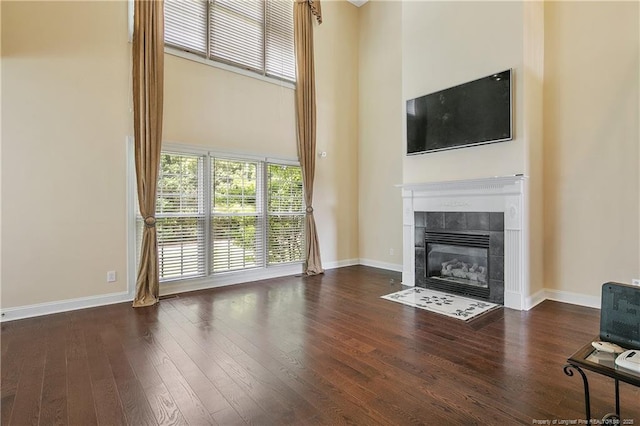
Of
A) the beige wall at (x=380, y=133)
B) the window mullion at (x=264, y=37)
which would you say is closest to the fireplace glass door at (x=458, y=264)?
the beige wall at (x=380, y=133)

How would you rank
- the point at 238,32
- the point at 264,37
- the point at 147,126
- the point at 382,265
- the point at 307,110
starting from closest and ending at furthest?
the point at 147,126, the point at 238,32, the point at 264,37, the point at 307,110, the point at 382,265

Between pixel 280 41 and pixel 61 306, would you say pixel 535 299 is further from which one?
pixel 61 306

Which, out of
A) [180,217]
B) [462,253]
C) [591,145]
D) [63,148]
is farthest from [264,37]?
[591,145]

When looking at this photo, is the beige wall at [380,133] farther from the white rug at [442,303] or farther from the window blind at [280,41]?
the window blind at [280,41]

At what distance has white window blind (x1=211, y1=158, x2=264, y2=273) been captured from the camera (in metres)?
4.91

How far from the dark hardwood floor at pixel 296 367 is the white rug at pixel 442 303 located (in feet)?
0.55

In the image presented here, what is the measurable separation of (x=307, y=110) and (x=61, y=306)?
186 inches

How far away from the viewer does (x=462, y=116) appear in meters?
4.26

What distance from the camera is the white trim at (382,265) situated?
601cm

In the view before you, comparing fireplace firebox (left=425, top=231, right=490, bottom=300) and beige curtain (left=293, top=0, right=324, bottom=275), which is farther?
beige curtain (left=293, top=0, right=324, bottom=275)

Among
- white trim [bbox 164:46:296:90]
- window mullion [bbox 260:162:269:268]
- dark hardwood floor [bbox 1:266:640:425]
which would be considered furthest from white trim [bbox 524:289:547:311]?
white trim [bbox 164:46:296:90]

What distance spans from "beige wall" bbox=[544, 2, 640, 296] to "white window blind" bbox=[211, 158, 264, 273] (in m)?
4.32

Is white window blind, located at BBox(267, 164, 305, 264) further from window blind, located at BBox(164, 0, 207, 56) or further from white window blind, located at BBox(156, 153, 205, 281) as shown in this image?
window blind, located at BBox(164, 0, 207, 56)

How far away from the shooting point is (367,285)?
16.2 ft
